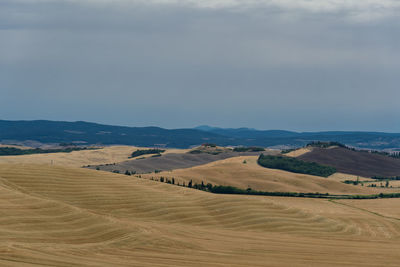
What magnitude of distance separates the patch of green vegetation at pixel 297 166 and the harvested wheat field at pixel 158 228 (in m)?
73.8

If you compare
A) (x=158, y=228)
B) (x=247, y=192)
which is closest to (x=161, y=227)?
→ (x=158, y=228)

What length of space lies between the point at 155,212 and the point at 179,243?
14770 mm

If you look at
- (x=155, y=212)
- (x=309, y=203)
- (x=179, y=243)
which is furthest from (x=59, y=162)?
(x=179, y=243)

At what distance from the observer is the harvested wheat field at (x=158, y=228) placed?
36594mm

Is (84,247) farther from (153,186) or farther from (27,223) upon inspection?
(153,186)

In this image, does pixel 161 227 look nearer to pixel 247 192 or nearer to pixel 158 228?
pixel 158 228

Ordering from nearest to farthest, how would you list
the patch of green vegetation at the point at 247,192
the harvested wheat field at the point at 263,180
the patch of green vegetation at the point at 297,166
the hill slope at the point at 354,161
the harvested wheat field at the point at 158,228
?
1. the harvested wheat field at the point at 158,228
2. the patch of green vegetation at the point at 247,192
3. the harvested wheat field at the point at 263,180
4. the patch of green vegetation at the point at 297,166
5. the hill slope at the point at 354,161

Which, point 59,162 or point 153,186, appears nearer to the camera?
point 153,186

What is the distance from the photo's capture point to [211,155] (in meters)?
192

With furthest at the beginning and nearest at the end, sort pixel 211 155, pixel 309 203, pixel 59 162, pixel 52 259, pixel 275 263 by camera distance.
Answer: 1. pixel 211 155
2. pixel 59 162
3. pixel 309 203
4. pixel 275 263
5. pixel 52 259

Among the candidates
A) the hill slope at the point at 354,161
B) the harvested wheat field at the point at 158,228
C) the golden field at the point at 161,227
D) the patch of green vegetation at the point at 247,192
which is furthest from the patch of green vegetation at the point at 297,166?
the harvested wheat field at the point at 158,228

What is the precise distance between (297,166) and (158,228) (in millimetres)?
107831

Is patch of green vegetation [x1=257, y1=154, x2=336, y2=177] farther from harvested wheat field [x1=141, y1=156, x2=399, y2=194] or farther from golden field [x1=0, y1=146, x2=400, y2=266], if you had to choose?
golden field [x1=0, y1=146, x2=400, y2=266]

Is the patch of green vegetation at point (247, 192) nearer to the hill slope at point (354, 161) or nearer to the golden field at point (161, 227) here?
the golden field at point (161, 227)
